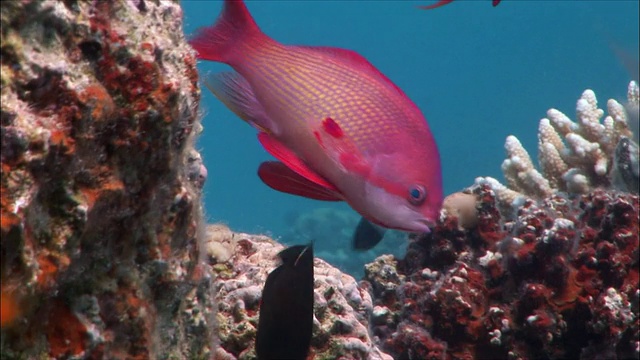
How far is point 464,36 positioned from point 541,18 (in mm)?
15972

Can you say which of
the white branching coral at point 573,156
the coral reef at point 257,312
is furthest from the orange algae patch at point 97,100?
the white branching coral at point 573,156

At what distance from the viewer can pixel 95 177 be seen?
155 cm

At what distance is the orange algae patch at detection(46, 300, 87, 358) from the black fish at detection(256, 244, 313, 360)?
76 centimetres

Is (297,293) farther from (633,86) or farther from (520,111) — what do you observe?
(520,111)

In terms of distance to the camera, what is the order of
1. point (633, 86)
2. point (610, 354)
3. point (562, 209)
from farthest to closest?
point (633, 86)
point (562, 209)
point (610, 354)

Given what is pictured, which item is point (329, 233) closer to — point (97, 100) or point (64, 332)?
point (64, 332)

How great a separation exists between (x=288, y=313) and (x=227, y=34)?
45.8 inches

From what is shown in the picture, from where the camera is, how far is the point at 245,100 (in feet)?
6.55

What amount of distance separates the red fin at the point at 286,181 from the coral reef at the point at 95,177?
0.35 meters

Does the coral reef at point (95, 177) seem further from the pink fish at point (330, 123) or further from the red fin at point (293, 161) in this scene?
the red fin at point (293, 161)

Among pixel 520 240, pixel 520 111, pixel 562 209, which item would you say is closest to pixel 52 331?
pixel 520 240

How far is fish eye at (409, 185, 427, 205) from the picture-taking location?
175 centimetres

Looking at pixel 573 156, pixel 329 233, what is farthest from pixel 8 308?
pixel 329 233

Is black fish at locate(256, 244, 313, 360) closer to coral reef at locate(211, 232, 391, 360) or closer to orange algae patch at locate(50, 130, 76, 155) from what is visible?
coral reef at locate(211, 232, 391, 360)
